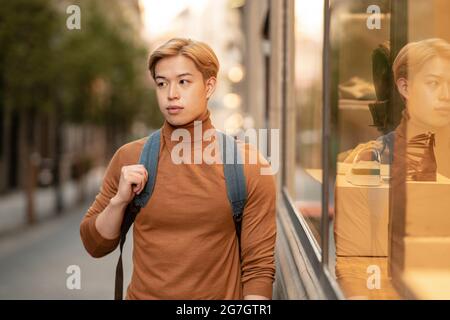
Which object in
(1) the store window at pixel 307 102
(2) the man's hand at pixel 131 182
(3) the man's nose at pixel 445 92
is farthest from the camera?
(1) the store window at pixel 307 102

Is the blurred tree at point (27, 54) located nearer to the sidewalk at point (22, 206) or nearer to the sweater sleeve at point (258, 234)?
the sidewalk at point (22, 206)

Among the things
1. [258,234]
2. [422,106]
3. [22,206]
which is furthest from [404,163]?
[22,206]

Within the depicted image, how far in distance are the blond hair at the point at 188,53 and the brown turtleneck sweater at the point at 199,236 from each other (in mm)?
147

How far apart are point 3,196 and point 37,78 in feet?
33.6

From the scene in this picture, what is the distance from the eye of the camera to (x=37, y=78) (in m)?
18.0

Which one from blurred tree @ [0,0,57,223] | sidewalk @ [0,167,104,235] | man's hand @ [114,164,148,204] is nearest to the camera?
man's hand @ [114,164,148,204]

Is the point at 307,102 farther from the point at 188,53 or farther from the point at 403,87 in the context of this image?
the point at 188,53

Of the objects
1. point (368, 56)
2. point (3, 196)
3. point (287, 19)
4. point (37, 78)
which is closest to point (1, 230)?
point (37, 78)

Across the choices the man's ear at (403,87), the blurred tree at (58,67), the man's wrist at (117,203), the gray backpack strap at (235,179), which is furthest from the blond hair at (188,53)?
the blurred tree at (58,67)

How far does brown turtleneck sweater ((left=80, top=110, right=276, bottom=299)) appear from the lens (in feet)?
7.64

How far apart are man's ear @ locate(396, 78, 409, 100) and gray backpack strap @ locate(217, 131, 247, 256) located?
504 mm

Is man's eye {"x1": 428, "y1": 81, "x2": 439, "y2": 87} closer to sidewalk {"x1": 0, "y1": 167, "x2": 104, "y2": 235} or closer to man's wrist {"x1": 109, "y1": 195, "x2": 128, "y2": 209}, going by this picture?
man's wrist {"x1": 109, "y1": 195, "x2": 128, "y2": 209}

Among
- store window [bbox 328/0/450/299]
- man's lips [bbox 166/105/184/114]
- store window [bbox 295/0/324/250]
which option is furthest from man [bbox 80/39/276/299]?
store window [bbox 295/0/324/250]

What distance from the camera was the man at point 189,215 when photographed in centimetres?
233
